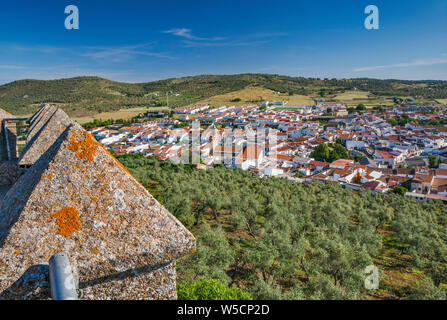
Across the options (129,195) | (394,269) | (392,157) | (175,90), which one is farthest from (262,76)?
(129,195)

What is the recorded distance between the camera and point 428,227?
2322cm

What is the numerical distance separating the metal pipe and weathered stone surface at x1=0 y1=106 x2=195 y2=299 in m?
0.17

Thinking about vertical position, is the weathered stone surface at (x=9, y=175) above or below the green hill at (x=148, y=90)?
below

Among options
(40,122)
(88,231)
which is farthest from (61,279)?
(40,122)

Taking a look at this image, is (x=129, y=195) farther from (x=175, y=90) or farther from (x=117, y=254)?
(x=175, y=90)

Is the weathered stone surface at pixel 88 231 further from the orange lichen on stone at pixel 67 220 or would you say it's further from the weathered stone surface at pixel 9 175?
the weathered stone surface at pixel 9 175

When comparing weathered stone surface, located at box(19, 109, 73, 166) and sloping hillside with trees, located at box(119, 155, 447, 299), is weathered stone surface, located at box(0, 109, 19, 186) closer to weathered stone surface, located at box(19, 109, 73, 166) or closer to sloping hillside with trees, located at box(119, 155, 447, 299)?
weathered stone surface, located at box(19, 109, 73, 166)

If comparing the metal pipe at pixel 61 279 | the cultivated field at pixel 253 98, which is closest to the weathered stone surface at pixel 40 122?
the metal pipe at pixel 61 279

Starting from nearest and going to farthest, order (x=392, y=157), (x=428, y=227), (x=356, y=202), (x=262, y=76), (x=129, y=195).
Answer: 1. (x=129, y=195)
2. (x=428, y=227)
3. (x=356, y=202)
4. (x=392, y=157)
5. (x=262, y=76)

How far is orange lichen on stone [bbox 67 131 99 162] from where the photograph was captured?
7.82 ft

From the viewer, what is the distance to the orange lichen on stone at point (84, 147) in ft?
7.82

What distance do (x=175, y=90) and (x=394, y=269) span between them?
485 ft

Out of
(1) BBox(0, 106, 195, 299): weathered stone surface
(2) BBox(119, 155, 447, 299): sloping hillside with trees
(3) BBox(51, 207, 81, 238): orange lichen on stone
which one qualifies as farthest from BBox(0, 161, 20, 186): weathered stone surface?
(3) BBox(51, 207, 81, 238): orange lichen on stone

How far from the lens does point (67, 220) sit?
2162mm
